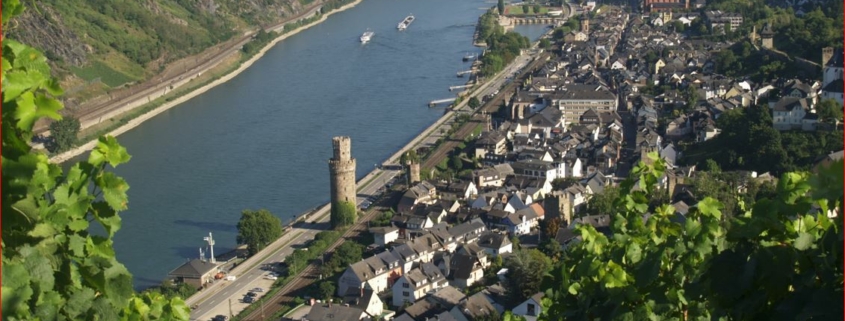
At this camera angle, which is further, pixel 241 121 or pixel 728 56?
pixel 728 56

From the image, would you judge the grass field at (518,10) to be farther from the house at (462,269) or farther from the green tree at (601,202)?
the house at (462,269)

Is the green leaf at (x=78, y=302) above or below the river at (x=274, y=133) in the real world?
above

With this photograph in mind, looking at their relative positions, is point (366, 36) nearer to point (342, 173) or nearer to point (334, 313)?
point (342, 173)

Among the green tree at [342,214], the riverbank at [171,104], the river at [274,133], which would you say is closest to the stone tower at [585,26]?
the river at [274,133]

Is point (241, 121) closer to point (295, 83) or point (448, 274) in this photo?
point (295, 83)

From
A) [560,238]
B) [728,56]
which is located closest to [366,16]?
[728,56]

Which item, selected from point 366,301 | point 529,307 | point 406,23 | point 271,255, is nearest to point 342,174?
point 271,255

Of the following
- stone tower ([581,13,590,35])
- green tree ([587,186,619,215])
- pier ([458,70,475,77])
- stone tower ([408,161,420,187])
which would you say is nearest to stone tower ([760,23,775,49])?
pier ([458,70,475,77])
